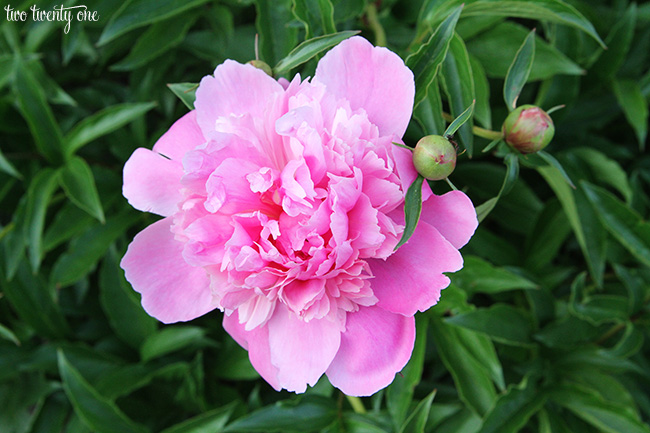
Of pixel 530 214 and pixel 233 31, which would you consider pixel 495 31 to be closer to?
pixel 530 214

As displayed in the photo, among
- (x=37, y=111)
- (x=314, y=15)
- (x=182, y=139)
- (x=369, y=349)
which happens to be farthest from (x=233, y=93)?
(x=37, y=111)

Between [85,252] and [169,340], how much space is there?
0.84 ft

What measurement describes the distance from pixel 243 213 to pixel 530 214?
2.93ft

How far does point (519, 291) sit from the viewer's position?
1.27 metres

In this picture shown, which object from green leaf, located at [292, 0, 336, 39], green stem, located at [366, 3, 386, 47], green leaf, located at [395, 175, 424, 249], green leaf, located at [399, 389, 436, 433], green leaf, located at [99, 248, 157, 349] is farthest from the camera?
green leaf, located at [99, 248, 157, 349]

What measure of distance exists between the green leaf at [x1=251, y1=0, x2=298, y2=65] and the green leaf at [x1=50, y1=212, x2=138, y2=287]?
0.52 m

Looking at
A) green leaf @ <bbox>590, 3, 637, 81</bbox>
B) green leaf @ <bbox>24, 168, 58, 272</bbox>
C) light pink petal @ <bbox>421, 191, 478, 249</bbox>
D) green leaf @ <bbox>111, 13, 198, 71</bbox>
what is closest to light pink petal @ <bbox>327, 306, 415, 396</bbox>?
light pink petal @ <bbox>421, 191, 478, 249</bbox>

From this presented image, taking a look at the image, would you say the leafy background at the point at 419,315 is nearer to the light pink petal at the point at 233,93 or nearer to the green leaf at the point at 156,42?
the green leaf at the point at 156,42

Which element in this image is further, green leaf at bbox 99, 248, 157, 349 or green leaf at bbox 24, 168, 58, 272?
green leaf at bbox 99, 248, 157, 349

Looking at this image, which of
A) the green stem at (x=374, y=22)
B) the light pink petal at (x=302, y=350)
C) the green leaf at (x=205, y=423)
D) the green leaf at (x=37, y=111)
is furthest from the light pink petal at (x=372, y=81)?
the green leaf at (x=37, y=111)

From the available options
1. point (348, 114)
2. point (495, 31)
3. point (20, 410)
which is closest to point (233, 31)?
point (495, 31)

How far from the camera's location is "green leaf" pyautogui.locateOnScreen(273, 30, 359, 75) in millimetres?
626

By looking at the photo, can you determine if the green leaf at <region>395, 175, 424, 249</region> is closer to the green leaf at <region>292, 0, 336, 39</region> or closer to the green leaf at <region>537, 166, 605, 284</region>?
the green leaf at <region>292, 0, 336, 39</region>

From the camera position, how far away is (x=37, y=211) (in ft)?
3.44
